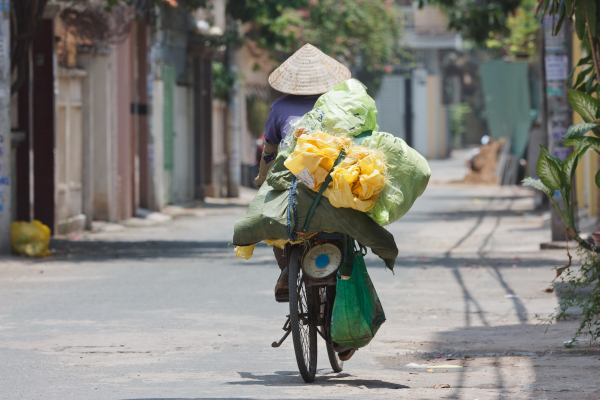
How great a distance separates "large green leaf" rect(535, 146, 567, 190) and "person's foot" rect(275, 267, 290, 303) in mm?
1700

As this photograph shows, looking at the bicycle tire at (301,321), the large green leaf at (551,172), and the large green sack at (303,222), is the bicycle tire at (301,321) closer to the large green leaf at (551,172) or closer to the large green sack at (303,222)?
the large green sack at (303,222)

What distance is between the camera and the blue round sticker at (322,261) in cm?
556

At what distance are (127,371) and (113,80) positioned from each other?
12.0 meters

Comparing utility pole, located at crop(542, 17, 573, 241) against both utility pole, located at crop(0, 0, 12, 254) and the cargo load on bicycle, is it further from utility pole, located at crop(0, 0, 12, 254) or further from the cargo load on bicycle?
the cargo load on bicycle

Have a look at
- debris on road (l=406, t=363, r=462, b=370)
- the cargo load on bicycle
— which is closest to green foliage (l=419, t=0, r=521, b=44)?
debris on road (l=406, t=363, r=462, b=370)

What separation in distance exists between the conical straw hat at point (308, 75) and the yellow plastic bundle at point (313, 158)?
59cm

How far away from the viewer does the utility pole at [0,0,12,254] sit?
11.6 m

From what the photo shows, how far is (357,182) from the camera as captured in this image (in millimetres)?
5340

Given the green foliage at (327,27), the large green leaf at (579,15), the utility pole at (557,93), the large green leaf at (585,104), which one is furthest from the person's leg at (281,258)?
the green foliage at (327,27)

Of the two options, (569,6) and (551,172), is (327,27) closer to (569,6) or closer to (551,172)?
(569,6)

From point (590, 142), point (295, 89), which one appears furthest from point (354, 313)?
point (590, 142)

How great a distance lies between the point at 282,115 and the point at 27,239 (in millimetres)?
7067

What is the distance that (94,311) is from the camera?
8.19 metres

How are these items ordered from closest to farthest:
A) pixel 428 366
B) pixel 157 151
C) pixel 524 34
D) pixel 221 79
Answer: pixel 428 366, pixel 157 151, pixel 221 79, pixel 524 34
